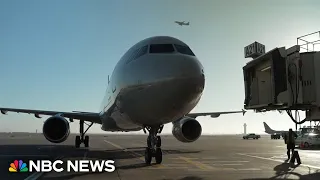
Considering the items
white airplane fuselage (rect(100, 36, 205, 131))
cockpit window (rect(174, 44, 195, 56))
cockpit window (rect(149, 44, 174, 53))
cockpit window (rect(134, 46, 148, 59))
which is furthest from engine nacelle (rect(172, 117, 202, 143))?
cockpit window (rect(149, 44, 174, 53))

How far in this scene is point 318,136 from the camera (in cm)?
2755

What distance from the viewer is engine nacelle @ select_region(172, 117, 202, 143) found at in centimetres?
1370

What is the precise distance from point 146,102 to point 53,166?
4.68 metres

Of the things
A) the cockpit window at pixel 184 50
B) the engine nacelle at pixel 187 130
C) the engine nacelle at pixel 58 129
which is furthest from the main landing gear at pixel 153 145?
the engine nacelle at pixel 58 129

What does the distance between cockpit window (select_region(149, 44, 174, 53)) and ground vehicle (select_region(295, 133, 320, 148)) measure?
21.8 m

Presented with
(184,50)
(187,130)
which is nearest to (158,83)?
(184,50)

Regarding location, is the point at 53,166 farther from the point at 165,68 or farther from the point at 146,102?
the point at 165,68

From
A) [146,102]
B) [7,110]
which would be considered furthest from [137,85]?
[7,110]

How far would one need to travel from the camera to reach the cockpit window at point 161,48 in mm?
10352

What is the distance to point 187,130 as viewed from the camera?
1386cm

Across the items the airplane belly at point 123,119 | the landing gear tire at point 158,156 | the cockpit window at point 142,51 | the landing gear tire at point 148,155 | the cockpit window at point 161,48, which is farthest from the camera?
the airplane belly at point 123,119

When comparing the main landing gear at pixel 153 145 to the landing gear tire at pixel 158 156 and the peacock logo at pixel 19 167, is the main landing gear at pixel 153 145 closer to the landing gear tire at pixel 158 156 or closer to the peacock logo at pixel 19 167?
the landing gear tire at pixel 158 156

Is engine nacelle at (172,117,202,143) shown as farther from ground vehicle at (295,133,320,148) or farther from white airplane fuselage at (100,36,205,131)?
ground vehicle at (295,133,320,148)

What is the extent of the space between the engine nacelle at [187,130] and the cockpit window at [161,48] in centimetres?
424
